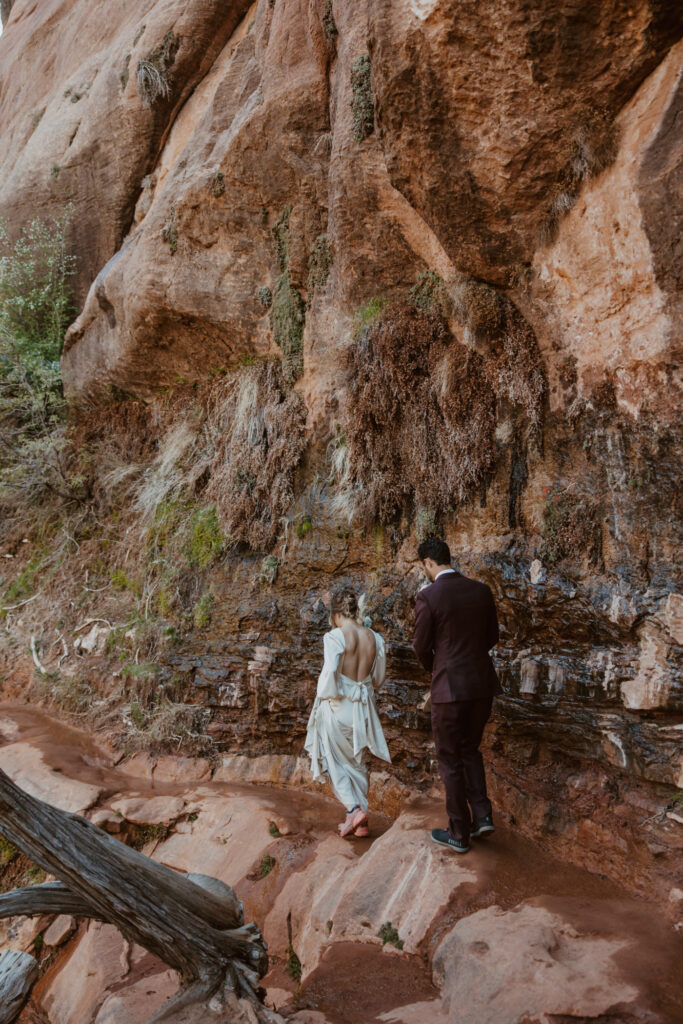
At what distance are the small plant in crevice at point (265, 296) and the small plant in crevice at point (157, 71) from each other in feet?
14.0

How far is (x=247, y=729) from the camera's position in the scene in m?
6.84

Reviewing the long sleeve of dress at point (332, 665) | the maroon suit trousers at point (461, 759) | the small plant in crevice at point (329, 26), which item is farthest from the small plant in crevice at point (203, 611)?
the small plant in crevice at point (329, 26)

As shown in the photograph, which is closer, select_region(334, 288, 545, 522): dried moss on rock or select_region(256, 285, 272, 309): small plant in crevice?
select_region(334, 288, 545, 522): dried moss on rock

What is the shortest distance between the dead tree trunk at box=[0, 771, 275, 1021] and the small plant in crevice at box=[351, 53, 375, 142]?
6.12 m

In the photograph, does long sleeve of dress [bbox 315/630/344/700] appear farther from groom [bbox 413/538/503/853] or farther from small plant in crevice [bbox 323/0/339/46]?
small plant in crevice [bbox 323/0/339/46]

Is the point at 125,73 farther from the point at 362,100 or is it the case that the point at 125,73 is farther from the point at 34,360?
the point at 362,100

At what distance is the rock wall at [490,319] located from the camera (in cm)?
446

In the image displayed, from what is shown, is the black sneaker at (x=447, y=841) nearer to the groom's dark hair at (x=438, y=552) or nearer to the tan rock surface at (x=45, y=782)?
the groom's dark hair at (x=438, y=552)

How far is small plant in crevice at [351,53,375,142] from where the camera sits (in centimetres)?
635

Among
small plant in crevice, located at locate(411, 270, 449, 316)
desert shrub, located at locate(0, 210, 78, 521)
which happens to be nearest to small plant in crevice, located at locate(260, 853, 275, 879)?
small plant in crevice, located at locate(411, 270, 449, 316)

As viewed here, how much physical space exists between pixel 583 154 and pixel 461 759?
14.2 feet

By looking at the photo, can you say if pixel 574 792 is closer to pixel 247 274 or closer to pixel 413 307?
pixel 413 307

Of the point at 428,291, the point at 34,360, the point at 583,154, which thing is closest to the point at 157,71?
the point at 34,360

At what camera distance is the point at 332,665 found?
5180 mm
